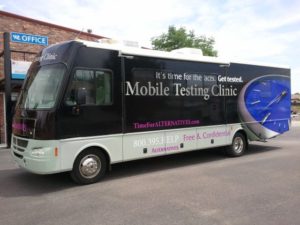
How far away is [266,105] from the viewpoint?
34.6ft

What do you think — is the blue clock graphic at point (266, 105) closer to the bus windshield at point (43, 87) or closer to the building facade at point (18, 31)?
the bus windshield at point (43, 87)

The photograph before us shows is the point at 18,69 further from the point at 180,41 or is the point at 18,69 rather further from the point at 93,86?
the point at 180,41

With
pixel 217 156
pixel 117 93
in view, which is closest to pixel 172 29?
pixel 217 156

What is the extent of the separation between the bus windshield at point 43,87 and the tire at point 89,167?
1.29 m

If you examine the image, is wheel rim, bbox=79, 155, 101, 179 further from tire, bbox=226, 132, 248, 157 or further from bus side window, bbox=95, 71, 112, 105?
tire, bbox=226, 132, 248, 157

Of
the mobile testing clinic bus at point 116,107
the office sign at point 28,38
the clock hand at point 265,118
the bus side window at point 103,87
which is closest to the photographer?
the mobile testing clinic bus at point 116,107

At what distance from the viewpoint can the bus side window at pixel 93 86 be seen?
630 centimetres

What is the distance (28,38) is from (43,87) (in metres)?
9.46

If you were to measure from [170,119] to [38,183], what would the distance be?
3438 mm

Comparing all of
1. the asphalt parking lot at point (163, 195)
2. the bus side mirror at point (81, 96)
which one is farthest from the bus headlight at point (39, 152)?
the bus side mirror at point (81, 96)

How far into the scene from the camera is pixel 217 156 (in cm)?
995

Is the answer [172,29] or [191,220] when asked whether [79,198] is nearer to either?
[191,220]

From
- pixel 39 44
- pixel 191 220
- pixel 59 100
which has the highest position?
pixel 39 44

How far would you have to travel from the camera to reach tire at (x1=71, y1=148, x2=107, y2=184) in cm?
650
